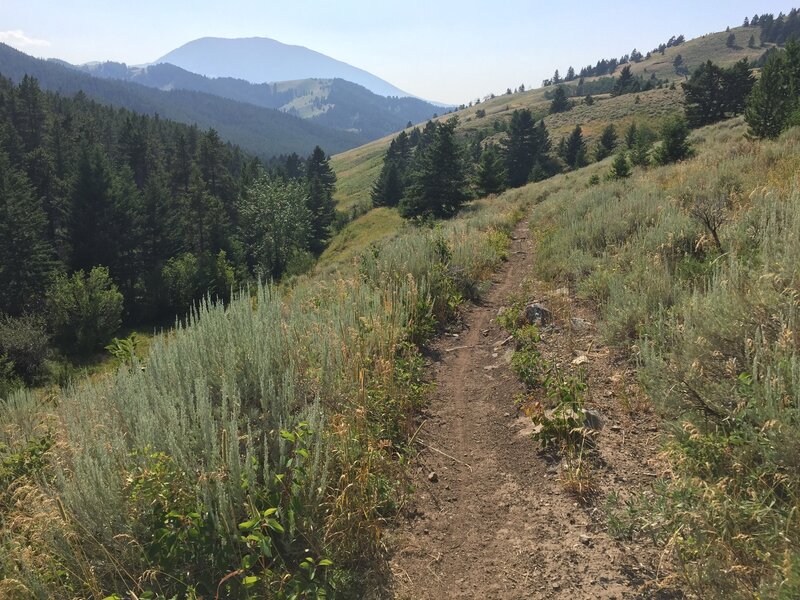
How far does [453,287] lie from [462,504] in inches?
192

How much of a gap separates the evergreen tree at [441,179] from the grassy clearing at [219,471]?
33.3 meters

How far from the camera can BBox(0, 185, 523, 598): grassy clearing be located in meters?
2.52

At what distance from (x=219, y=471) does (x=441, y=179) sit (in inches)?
1423

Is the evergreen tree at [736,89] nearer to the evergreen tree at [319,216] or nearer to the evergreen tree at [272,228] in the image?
the evergreen tree at [272,228]

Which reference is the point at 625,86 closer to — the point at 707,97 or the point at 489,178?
the point at 707,97

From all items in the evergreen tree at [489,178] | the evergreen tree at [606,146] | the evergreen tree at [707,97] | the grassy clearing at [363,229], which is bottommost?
the grassy clearing at [363,229]

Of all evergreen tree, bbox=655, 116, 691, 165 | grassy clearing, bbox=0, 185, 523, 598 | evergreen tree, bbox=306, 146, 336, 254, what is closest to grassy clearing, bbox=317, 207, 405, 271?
evergreen tree, bbox=306, 146, 336, 254

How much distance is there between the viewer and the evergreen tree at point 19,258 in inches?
1315

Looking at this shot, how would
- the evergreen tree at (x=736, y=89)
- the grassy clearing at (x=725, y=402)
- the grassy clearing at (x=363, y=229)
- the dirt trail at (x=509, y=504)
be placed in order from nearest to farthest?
the grassy clearing at (x=725, y=402) < the dirt trail at (x=509, y=504) < the evergreen tree at (x=736, y=89) < the grassy clearing at (x=363, y=229)

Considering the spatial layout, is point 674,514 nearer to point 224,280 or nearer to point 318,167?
point 224,280

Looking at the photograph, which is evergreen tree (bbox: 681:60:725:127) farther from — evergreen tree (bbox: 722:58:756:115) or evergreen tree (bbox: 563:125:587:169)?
evergreen tree (bbox: 563:125:587:169)

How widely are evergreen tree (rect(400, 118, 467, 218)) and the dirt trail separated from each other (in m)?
32.5

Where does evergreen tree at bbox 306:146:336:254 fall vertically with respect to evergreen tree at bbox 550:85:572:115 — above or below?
below

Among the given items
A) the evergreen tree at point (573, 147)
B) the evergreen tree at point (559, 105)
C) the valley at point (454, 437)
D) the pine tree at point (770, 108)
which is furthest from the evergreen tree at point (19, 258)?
the evergreen tree at point (559, 105)
